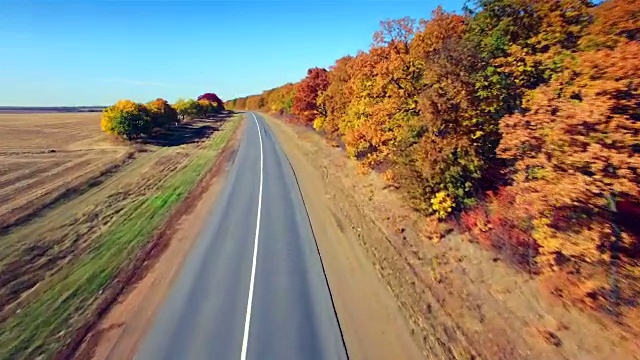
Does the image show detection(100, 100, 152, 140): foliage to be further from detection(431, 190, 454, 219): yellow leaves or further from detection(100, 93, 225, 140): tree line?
detection(431, 190, 454, 219): yellow leaves

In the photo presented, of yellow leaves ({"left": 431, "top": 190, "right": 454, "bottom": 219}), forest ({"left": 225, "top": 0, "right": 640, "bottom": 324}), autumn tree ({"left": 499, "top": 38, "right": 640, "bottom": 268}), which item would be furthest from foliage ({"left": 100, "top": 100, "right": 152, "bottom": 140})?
autumn tree ({"left": 499, "top": 38, "right": 640, "bottom": 268})

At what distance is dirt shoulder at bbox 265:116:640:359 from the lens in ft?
39.7

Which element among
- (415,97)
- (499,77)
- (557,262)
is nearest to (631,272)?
(557,262)

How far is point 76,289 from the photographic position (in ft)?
51.9

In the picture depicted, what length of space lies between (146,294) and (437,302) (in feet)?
38.2

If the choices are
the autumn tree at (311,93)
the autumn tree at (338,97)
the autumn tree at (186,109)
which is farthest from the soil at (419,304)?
the autumn tree at (186,109)

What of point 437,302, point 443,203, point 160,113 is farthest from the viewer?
point 160,113

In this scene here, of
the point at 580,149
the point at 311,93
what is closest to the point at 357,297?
the point at 580,149

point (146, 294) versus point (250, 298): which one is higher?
point (250, 298)

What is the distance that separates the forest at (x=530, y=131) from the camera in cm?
1150

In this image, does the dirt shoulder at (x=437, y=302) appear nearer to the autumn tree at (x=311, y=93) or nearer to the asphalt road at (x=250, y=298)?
the asphalt road at (x=250, y=298)

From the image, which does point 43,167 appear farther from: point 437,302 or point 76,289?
point 437,302

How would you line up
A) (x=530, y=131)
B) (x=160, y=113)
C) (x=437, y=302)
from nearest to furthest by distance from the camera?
(x=530, y=131)
(x=437, y=302)
(x=160, y=113)

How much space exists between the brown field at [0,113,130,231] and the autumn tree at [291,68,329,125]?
27.2m
